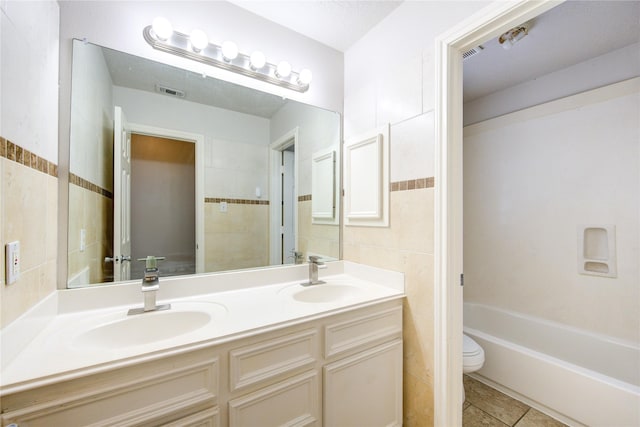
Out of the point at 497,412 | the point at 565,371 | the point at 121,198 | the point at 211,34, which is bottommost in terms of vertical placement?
the point at 497,412

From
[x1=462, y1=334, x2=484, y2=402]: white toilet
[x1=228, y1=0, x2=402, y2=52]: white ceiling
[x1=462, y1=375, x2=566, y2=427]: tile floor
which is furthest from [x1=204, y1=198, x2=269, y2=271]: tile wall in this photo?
[x1=462, y1=375, x2=566, y2=427]: tile floor

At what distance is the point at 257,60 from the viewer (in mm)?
1428

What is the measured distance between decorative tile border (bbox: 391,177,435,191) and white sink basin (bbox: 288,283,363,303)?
0.61m

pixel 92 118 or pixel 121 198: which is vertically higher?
pixel 92 118

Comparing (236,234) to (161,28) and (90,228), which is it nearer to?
(90,228)

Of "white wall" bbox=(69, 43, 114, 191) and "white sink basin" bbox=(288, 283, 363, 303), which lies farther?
"white sink basin" bbox=(288, 283, 363, 303)

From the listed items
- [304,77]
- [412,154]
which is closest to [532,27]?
[412,154]

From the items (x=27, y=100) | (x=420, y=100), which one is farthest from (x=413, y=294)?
(x=27, y=100)

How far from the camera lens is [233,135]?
4.84 ft

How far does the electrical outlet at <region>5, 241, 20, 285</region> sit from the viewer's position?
65 centimetres

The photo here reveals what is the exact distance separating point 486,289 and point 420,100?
202 centimetres

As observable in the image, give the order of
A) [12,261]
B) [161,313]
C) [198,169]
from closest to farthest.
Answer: [12,261]
[161,313]
[198,169]

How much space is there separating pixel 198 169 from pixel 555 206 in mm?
2613

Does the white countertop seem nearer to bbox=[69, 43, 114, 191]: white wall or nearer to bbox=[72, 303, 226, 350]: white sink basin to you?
bbox=[72, 303, 226, 350]: white sink basin
